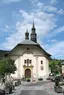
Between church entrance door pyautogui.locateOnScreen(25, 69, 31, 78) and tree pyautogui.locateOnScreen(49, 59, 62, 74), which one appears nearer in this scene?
church entrance door pyautogui.locateOnScreen(25, 69, 31, 78)

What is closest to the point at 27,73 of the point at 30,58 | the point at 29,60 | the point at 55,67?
the point at 29,60

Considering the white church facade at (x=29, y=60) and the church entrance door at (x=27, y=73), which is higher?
the white church facade at (x=29, y=60)

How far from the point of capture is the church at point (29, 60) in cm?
10012

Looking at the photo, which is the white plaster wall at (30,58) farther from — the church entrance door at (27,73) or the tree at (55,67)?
the tree at (55,67)

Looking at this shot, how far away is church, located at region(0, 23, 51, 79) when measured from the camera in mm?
100125

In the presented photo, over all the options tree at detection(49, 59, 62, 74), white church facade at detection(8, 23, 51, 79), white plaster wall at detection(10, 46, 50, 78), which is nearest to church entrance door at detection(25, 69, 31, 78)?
white church facade at detection(8, 23, 51, 79)

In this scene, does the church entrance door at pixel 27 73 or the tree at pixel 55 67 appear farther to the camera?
the tree at pixel 55 67

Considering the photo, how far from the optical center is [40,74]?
329 ft

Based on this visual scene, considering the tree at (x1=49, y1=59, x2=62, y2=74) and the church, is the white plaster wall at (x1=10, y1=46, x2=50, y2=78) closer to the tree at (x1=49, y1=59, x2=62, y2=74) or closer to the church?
the church

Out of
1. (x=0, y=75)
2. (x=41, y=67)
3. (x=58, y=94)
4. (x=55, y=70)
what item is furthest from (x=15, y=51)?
(x=58, y=94)

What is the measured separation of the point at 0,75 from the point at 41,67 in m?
35.8

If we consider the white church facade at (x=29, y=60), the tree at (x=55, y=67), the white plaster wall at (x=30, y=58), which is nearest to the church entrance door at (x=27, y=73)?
the white church facade at (x=29, y=60)

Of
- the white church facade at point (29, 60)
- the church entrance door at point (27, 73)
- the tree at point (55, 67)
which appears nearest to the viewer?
the white church facade at point (29, 60)

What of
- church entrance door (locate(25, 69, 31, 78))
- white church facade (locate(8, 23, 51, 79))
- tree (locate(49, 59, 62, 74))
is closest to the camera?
white church facade (locate(8, 23, 51, 79))
